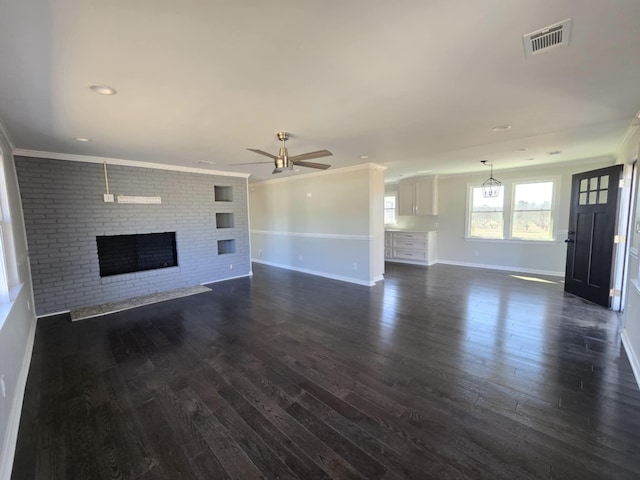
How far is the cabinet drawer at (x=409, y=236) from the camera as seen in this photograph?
7625 mm

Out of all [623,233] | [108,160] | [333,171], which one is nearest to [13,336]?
[108,160]

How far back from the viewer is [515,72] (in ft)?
6.28

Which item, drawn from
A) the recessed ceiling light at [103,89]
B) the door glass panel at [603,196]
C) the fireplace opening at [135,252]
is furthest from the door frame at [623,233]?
the fireplace opening at [135,252]

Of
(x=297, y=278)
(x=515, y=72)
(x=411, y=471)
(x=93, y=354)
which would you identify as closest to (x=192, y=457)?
(x=411, y=471)

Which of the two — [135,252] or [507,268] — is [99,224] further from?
[507,268]

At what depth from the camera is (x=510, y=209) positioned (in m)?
6.66

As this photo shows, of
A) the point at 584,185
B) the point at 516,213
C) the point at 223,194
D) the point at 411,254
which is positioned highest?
the point at 223,194

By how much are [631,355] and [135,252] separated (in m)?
7.06

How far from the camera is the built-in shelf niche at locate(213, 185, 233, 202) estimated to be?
6324 millimetres

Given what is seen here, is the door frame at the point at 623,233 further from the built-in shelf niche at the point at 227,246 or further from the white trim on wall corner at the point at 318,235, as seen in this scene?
the built-in shelf niche at the point at 227,246

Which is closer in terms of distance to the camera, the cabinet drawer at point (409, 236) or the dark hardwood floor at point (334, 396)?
the dark hardwood floor at point (334, 396)

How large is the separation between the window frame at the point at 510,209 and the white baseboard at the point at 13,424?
829 cm

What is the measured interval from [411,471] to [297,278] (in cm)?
493

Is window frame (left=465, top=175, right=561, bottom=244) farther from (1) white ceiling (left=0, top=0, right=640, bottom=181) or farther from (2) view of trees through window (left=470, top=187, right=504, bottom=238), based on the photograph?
(1) white ceiling (left=0, top=0, right=640, bottom=181)
